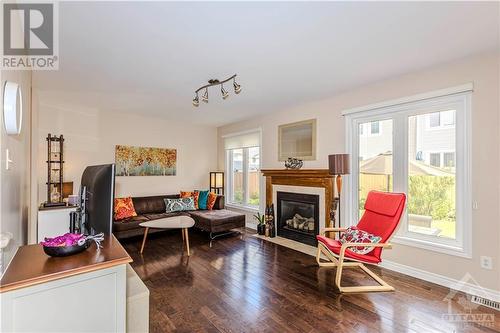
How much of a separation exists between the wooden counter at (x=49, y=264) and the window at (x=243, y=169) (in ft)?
13.6

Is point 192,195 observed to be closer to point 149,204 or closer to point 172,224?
point 149,204

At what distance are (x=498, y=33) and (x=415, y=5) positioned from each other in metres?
1.06

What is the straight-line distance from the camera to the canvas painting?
5059mm

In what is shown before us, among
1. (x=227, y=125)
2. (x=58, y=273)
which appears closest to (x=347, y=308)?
(x=58, y=273)

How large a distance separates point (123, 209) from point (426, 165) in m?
4.92

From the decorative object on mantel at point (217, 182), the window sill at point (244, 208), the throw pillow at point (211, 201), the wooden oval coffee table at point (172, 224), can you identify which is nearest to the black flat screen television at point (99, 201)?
the wooden oval coffee table at point (172, 224)

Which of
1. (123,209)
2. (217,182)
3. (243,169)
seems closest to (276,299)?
(123,209)

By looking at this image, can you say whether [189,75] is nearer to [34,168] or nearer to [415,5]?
[415,5]

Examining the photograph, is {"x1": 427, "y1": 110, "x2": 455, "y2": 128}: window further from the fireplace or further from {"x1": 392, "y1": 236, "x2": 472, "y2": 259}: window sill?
the fireplace

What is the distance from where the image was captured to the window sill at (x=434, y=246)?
2664 millimetres

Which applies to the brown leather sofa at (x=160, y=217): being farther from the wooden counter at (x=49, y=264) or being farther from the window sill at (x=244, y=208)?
the wooden counter at (x=49, y=264)

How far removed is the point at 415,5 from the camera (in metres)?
1.79

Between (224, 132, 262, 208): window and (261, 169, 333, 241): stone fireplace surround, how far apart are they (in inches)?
22.9

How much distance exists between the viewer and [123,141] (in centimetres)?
510
